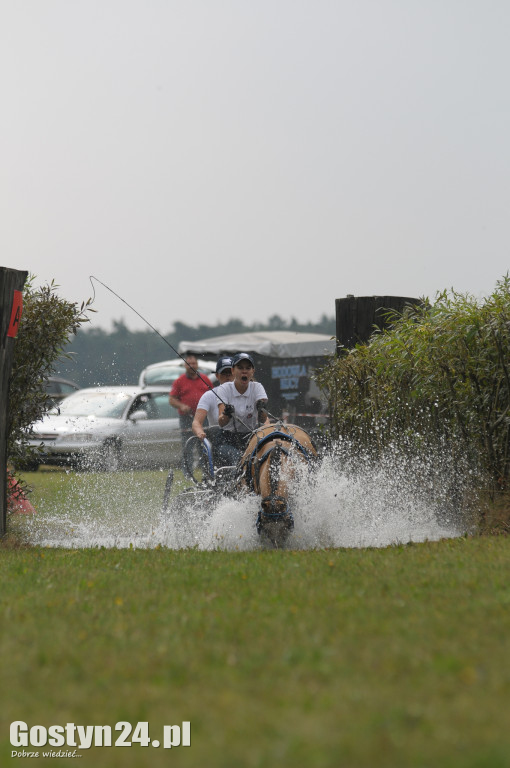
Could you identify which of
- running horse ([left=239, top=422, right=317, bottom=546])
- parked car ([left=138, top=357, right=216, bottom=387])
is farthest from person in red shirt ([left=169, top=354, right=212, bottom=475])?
parked car ([left=138, top=357, right=216, bottom=387])

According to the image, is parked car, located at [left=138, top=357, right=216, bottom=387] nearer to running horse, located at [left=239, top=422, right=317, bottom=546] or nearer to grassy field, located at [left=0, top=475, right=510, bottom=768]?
running horse, located at [left=239, top=422, right=317, bottom=546]

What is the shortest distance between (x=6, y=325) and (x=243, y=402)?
2.86 meters

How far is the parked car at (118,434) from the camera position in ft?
74.4

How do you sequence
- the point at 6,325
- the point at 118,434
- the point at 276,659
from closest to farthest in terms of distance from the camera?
1. the point at 276,659
2. the point at 6,325
3. the point at 118,434

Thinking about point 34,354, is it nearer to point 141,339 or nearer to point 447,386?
point 447,386

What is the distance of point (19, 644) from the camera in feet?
16.7

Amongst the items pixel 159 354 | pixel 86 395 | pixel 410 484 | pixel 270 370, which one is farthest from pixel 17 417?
pixel 159 354

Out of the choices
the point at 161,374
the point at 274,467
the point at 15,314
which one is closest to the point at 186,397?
the point at 15,314

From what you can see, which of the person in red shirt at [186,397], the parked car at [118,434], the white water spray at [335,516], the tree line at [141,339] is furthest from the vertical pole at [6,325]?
the tree line at [141,339]

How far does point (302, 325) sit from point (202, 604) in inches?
5209

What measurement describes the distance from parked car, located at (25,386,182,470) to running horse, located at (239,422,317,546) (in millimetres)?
12573

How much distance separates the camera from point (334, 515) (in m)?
9.36

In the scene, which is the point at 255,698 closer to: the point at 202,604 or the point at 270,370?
the point at 202,604

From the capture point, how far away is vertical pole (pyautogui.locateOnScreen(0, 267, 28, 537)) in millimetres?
9523
